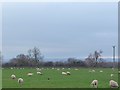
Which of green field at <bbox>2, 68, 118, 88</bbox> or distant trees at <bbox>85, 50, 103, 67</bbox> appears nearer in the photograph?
green field at <bbox>2, 68, 118, 88</bbox>

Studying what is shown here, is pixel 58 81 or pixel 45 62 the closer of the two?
pixel 58 81

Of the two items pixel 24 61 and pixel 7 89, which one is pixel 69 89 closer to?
pixel 7 89

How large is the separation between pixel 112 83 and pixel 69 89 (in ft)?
10.5

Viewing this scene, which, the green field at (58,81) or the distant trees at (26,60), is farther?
the distant trees at (26,60)

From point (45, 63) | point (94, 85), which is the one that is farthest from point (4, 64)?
point (94, 85)

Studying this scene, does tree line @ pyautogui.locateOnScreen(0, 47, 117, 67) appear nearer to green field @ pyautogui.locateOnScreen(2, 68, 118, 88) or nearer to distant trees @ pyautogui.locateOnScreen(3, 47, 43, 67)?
distant trees @ pyautogui.locateOnScreen(3, 47, 43, 67)

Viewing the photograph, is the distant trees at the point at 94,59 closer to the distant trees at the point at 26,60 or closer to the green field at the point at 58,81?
the distant trees at the point at 26,60

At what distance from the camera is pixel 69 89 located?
23.2 m

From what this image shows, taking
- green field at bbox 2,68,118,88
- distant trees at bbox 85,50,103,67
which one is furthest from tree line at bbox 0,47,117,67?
green field at bbox 2,68,118,88

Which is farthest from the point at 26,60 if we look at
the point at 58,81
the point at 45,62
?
the point at 58,81

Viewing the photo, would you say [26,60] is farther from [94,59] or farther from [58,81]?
[58,81]

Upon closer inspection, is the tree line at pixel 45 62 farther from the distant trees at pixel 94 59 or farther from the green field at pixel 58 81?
the green field at pixel 58 81

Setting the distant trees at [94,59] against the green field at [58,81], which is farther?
the distant trees at [94,59]

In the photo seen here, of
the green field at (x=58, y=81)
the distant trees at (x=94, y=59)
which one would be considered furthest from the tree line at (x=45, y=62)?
the green field at (x=58, y=81)
